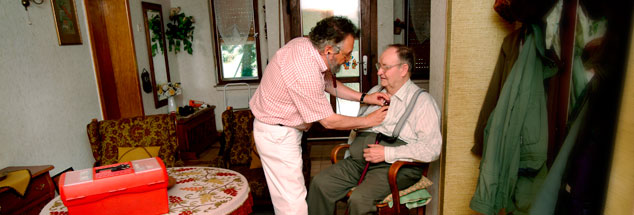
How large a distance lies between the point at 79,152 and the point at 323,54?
8.05 ft

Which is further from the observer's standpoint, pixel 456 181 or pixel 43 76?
pixel 43 76

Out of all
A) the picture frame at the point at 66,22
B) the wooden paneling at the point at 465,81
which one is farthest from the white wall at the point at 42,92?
the wooden paneling at the point at 465,81

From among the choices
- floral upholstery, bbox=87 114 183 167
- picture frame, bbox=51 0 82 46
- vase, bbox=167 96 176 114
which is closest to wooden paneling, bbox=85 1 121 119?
picture frame, bbox=51 0 82 46

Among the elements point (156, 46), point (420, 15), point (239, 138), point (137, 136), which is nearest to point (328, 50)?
point (239, 138)

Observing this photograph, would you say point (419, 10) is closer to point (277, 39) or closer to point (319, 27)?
point (277, 39)

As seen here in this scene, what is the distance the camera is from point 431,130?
1.87 metres

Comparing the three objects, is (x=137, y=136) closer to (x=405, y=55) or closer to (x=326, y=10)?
(x=405, y=55)

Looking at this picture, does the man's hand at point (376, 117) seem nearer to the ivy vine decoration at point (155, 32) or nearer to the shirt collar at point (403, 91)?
the shirt collar at point (403, 91)

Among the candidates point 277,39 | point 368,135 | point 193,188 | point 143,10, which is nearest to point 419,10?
point 277,39

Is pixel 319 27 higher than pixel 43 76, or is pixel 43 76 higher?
pixel 319 27

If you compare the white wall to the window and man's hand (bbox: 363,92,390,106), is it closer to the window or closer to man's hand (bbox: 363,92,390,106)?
the window

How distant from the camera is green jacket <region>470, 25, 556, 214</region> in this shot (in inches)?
50.7

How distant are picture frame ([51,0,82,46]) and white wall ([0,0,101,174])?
40mm

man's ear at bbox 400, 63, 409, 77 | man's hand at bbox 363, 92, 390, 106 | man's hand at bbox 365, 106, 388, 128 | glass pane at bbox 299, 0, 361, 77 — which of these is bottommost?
man's hand at bbox 365, 106, 388, 128
